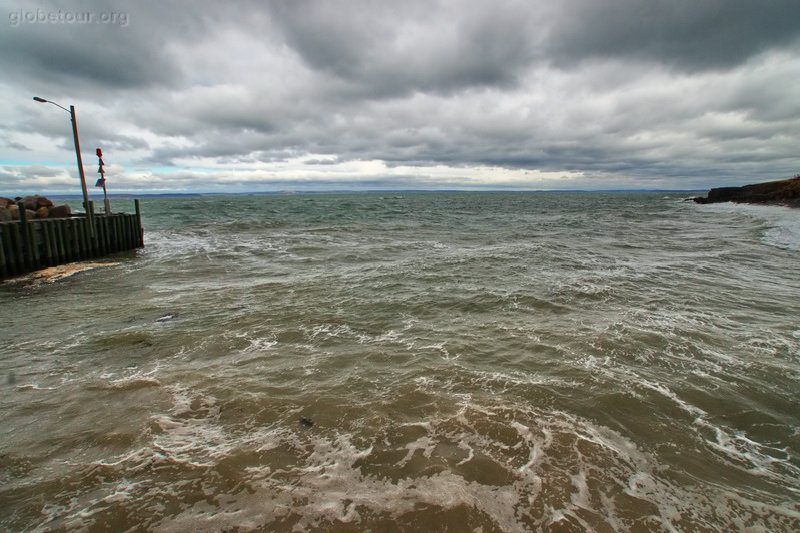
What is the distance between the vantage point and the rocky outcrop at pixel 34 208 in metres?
17.3

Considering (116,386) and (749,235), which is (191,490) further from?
(749,235)

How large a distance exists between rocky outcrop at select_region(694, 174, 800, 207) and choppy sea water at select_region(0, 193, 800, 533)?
62825 millimetres

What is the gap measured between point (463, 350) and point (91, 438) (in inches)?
245

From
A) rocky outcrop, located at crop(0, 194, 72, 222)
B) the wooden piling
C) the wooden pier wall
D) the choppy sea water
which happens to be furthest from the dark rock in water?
the choppy sea water

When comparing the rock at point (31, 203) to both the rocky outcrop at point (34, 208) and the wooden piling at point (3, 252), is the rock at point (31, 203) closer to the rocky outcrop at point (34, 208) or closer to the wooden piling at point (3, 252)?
the rocky outcrop at point (34, 208)

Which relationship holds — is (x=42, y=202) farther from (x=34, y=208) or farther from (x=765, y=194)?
(x=765, y=194)

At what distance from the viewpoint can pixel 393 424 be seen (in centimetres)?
539

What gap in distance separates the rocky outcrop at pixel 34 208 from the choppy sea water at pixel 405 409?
756cm

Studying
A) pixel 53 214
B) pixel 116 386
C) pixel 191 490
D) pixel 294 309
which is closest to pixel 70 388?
pixel 116 386

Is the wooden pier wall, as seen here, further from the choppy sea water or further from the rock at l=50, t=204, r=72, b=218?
the choppy sea water

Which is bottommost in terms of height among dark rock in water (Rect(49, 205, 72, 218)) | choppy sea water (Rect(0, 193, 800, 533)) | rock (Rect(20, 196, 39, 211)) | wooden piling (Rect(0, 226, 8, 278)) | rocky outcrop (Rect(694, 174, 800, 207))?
choppy sea water (Rect(0, 193, 800, 533))

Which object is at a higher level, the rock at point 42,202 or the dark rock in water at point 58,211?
the rock at point 42,202

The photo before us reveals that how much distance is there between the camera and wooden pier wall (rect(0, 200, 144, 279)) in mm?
15625

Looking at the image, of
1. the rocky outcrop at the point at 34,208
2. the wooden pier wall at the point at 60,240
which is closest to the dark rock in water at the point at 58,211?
the rocky outcrop at the point at 34,208
